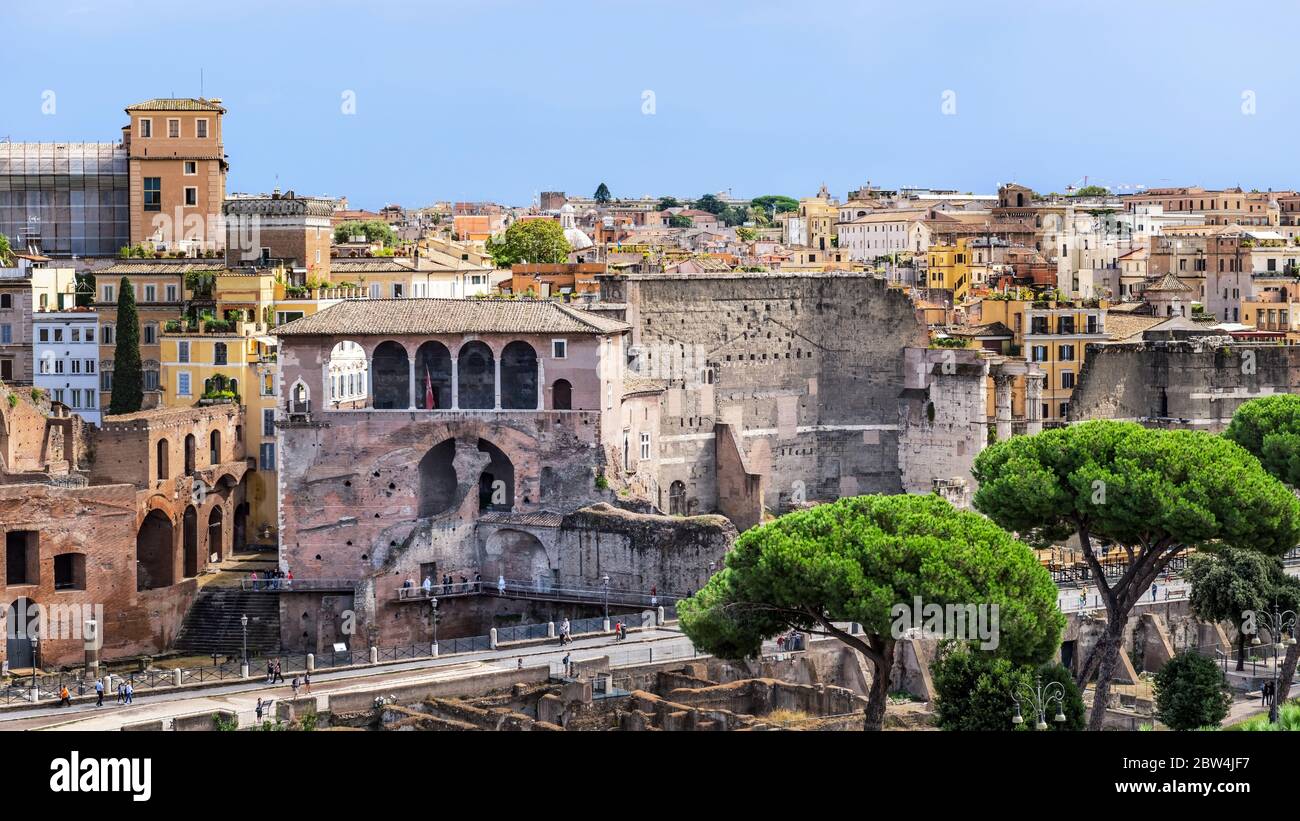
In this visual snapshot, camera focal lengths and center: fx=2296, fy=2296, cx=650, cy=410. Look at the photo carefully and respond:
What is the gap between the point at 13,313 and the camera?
3450 inches

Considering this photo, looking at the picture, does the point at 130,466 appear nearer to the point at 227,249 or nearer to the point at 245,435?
the point at 245,435

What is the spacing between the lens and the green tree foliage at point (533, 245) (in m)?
111

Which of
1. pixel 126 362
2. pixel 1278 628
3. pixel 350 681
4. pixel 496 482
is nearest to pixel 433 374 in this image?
pixel 496 482

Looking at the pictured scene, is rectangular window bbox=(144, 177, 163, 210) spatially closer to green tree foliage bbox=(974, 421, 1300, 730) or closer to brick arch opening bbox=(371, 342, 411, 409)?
brick arch opening bbox=(371, 342, 411, 409)

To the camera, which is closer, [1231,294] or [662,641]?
[662,641]

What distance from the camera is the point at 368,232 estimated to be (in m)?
124

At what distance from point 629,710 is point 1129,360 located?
1632 inches

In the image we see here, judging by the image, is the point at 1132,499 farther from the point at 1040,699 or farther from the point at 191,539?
the point at 191,539

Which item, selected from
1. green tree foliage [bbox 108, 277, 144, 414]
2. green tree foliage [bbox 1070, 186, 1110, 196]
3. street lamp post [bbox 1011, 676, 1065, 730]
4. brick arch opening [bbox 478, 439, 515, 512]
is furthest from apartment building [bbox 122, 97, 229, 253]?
green tree foliage [bbox 1070, 186, 1110, 196]

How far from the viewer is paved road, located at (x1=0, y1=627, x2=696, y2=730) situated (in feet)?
183

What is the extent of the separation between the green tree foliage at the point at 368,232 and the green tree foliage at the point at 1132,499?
63.6 m
